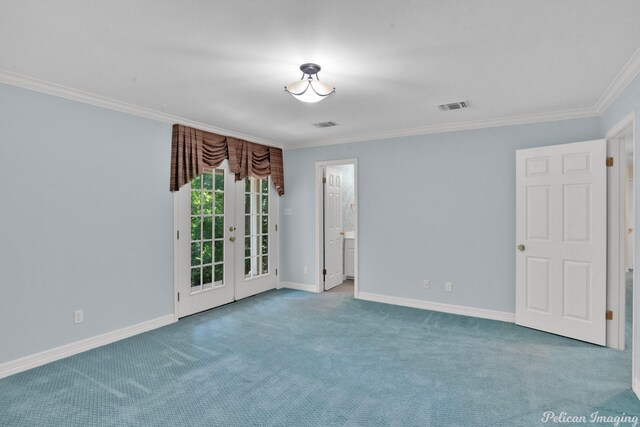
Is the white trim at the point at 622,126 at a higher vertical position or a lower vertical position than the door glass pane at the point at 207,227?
higher

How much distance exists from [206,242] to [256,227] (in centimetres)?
104

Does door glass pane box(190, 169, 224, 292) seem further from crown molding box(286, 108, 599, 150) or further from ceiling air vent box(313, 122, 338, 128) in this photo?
crown molding box(286, 108, 599, 150)

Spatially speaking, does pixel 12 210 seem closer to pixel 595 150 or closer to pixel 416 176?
pixel 416 176

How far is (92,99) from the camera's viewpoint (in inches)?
134

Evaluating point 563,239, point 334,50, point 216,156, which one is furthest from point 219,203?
point 563,239

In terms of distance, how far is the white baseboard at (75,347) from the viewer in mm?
2918

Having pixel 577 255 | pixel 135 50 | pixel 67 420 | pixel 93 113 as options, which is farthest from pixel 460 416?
pixel 93 113

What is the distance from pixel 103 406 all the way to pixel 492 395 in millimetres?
2766

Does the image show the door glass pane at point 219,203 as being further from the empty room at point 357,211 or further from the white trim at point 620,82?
the white trim at point 620,82

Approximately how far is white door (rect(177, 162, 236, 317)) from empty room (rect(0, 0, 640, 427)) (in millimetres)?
32

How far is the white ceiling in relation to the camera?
1970 mm

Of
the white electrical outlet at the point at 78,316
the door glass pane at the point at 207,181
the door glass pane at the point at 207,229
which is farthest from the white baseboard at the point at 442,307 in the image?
the white electrical outlet at the point at 78,316

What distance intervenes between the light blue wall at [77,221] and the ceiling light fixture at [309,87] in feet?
6.86

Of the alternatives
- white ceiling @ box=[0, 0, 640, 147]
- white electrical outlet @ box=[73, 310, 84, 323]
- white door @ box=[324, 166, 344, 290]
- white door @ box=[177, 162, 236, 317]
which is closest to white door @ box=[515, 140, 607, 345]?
white ceiling @ box=[0, 0, 640, 147]
